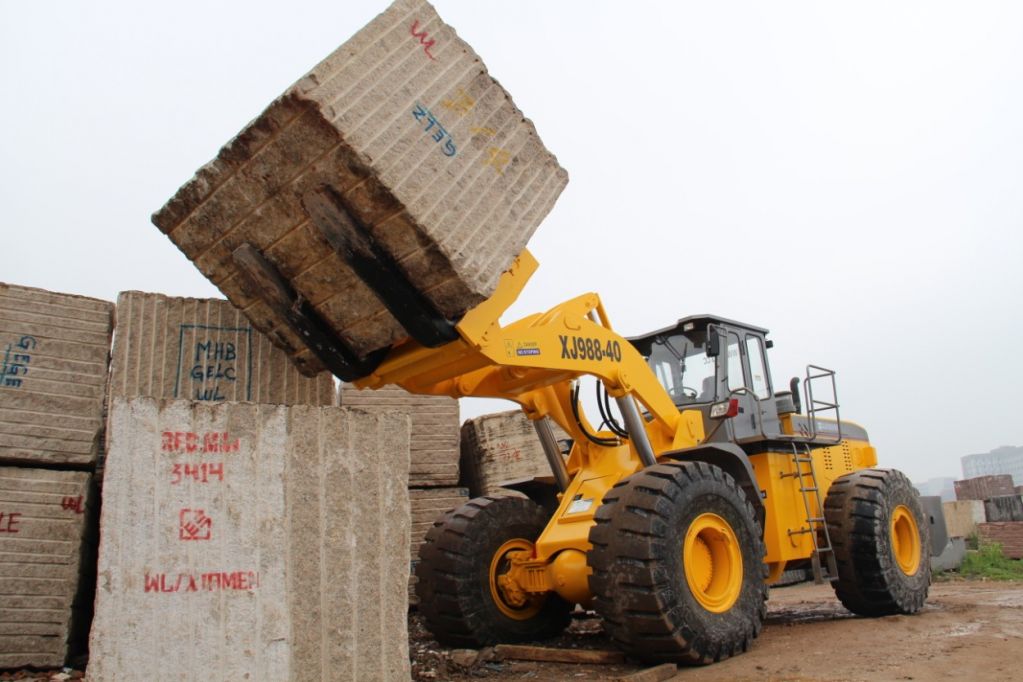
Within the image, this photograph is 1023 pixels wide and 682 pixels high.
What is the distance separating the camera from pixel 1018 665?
5.42 metres

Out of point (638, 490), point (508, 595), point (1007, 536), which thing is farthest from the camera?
point (1007, 536)

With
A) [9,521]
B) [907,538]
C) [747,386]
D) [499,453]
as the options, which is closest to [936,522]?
[907,538]

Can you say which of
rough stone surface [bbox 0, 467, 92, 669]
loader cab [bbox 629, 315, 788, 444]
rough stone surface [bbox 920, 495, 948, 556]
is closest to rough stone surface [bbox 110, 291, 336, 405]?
rough stone surface [bbox 0, 467, 92, 669]

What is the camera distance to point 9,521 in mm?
4977

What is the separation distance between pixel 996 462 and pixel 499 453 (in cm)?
8178

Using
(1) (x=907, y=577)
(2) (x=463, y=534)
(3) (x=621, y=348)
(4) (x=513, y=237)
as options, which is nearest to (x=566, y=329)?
(3) (x=621, y=348)

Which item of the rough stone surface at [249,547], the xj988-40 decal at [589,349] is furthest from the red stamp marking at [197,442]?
the xj988-40 decal at [589,349]

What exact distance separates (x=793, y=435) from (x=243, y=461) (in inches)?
232

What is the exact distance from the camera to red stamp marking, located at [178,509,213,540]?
342 centimetres

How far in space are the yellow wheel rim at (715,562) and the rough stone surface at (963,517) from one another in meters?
11.5

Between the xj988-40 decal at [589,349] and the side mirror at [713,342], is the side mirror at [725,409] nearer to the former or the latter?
the side mirror at [713,342]

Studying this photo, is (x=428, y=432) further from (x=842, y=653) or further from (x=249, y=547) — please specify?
(x=249, y=547)

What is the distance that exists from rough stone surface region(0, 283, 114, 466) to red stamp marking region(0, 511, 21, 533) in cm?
31

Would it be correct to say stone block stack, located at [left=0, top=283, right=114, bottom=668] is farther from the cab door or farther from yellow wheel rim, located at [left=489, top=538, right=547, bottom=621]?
the cab door
